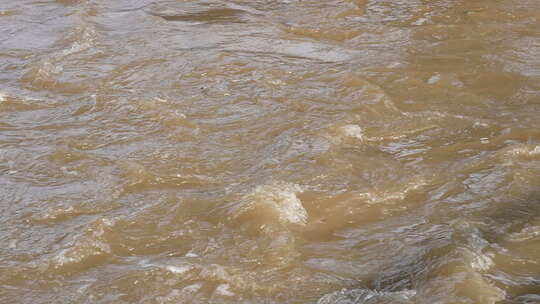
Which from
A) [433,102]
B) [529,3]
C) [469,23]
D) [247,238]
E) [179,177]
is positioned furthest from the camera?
Result: [529,3]

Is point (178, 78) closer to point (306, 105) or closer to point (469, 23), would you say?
point (306, 105)

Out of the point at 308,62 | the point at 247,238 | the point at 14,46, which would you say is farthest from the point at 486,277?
the point at 14,46

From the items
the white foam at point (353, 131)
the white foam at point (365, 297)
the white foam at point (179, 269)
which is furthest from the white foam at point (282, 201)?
the white foam at point (353, 131)

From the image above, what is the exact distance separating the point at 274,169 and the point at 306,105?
4.07 ft

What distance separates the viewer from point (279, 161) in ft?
16.7

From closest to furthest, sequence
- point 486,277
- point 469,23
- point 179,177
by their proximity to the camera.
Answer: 1. point 486,277
2. point 179,177
3. point 469,23

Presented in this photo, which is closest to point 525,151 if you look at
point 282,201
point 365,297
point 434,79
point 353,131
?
point 353,131

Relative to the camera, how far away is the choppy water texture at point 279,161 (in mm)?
3754

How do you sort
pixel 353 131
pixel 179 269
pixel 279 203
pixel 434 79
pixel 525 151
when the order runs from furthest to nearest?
pixel 434 79 → pixel 353 131 → pixel 525 151 → pixel 279 203 → pixel 179 269

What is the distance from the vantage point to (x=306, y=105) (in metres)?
6.07

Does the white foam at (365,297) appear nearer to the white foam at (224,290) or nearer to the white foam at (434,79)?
the white foam at (224,290)

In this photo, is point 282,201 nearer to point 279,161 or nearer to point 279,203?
point 279,203

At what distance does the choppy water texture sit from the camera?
3754 millimetres

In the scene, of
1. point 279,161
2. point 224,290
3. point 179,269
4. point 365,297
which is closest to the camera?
point 365,297
